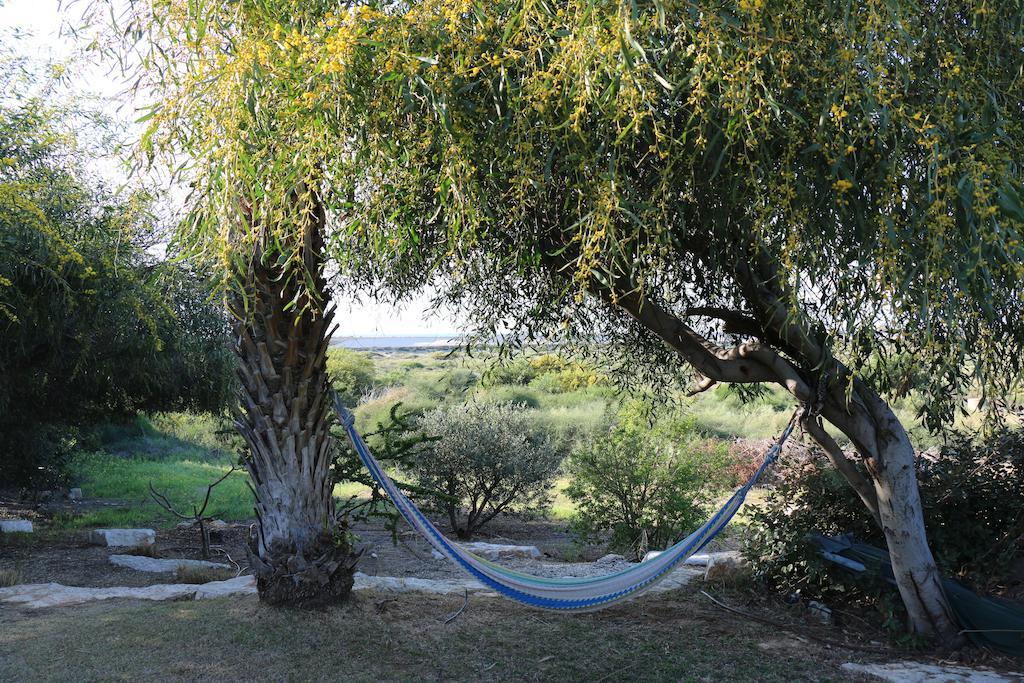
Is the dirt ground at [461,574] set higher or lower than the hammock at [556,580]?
lower

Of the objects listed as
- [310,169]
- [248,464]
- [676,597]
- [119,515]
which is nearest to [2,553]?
[119,515]

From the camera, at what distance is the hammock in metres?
3.59

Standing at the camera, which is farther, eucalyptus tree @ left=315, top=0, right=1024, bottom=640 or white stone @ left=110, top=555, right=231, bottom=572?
white stone @ left=110, top=555, right=231, bottom=572

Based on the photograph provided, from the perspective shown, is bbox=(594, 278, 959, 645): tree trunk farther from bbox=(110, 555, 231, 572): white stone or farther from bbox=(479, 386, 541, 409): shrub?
bbox=(479, 386, 541, 409): shrub

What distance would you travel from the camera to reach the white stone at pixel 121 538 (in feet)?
25.4

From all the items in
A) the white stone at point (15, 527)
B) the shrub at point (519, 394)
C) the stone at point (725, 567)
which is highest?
the shrub at point (519, 394)

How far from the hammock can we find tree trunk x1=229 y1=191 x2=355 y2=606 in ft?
0.75

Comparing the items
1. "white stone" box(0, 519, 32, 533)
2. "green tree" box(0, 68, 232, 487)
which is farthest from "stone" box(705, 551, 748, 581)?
"white stone" box(0, 519, 32, 533)

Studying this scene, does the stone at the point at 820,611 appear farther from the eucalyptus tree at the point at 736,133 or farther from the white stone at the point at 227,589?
the white stone at the point at 227,589

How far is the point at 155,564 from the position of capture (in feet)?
22.4

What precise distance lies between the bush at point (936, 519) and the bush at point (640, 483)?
253cm

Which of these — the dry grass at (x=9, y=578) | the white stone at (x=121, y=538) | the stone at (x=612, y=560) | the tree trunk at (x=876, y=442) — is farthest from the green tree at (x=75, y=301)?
the stone at (x=612, y=560)

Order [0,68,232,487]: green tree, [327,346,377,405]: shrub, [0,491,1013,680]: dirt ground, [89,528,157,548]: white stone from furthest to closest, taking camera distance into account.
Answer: [327,346,377,405]: shrub → [89,528,157,548]: white stone → [0,68,232,487]: green tree → [0,491,1013,680]: dirt ground

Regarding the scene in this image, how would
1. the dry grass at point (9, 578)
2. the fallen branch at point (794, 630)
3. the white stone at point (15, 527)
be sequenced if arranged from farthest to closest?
the white stone at point (15, 527) < the dry grass at point (9, 578) < the fallen branch at point (794, 630)
